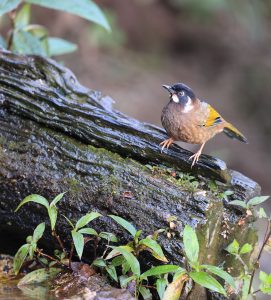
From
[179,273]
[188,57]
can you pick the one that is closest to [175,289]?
[179,273]

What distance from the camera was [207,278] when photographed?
Result: 285 centimetres

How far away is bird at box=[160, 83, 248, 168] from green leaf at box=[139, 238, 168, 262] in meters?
0.92

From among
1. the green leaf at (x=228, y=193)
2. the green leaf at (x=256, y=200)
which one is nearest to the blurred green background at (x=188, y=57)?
the green leaf at (x=228, y=193)

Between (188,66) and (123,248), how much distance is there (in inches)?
387

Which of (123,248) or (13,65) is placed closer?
→ (123,248)

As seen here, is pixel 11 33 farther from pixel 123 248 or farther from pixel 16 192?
pixel 123 248

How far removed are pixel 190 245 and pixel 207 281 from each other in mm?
214

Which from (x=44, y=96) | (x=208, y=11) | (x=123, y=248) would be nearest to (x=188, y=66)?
(x=208, y=11)

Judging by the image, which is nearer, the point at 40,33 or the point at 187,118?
the point at 187,118

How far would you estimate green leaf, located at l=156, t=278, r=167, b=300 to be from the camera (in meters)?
2.99

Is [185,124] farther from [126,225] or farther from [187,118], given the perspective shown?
[126,225]

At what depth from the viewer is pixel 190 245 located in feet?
9.68

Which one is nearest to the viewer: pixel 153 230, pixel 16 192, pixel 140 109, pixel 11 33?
pixel 153 230

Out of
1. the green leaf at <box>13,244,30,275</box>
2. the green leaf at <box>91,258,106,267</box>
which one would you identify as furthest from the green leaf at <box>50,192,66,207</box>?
the green leaf at <box>91,258,106,267</box>
